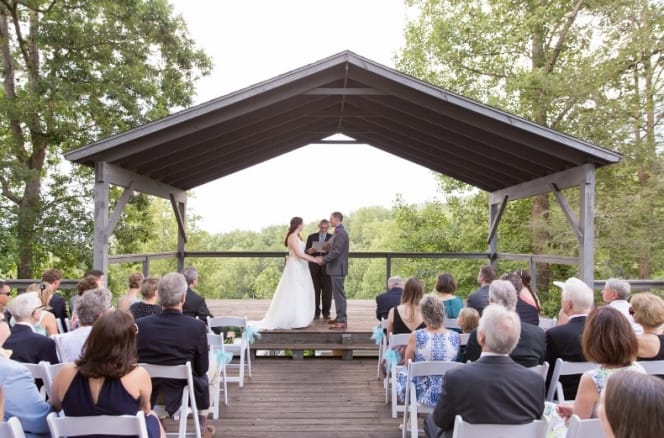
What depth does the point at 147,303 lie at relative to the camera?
16.0 ft

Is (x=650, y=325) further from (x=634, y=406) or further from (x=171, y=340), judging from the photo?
(x=171, y=340)

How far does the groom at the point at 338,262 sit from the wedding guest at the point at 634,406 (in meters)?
6.56

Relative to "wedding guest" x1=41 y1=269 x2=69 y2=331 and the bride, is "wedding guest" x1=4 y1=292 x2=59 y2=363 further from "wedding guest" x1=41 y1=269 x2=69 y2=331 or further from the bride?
the bride

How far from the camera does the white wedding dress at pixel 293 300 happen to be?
27.0 ft

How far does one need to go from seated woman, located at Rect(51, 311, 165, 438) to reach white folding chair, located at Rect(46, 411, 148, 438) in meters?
0.19

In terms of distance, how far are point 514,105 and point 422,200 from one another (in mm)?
5899

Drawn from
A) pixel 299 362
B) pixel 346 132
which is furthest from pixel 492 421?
pixel 346 132

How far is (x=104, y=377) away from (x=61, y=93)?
424 inches

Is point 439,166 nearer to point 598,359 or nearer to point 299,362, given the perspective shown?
point 299,362

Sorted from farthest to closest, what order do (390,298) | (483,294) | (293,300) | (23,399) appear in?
1. (293,300)
2. (390,298)
3. (483,294)
4. (23,399)

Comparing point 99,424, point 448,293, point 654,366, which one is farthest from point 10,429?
point 448,293

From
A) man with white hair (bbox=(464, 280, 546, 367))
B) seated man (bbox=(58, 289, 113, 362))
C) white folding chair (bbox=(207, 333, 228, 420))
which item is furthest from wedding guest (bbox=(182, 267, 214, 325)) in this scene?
man with white hair (bbox=(464, 280, 546, 367))

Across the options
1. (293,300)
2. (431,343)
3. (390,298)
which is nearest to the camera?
(431,343)

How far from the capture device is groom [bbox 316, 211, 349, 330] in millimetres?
8125
